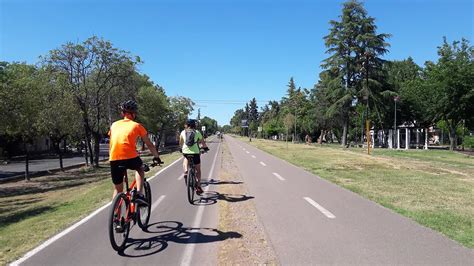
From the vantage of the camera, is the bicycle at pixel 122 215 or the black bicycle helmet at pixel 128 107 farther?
the black bicycle helmet at pixel 128 107

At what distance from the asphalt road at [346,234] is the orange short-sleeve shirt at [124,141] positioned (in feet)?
8.90

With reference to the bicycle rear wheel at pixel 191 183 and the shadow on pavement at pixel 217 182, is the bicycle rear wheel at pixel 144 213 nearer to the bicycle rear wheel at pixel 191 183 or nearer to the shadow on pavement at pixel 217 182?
the bicycle rear wheel at pixel 191 183

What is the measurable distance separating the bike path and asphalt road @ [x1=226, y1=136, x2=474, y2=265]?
1129 mm

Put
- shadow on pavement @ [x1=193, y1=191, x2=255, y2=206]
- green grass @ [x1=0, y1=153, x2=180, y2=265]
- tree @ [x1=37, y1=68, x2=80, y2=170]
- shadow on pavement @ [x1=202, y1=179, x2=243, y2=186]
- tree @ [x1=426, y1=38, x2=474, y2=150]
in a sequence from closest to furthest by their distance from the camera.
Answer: green grass @ [x1=0, y1=153, x2=180, y2=265]
shadow on pavement @ [x1=193, y1=191, x2=255, y2=206]
shadow on pavement @ [x1=202, y1=179, x2=243, y2=186]
tree @ [x1=37, y1=68, x2=80, y2=170]
tree @ [x1=426, y1=38, x2=474, y2=150]

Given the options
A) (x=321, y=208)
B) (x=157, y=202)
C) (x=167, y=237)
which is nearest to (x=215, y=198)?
(x=157, y=202)

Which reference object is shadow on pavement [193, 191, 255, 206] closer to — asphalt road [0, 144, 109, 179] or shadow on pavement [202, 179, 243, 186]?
shadow on pavement [202, 179, 243, 186]

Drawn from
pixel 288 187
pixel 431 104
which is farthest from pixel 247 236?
pixel 431 104

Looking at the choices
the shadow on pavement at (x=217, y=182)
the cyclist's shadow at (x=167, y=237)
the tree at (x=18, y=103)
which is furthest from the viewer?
the tree at (x=18, y=103)

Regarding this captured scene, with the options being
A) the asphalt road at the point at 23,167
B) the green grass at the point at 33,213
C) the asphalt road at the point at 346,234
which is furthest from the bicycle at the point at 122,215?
the asphalt road at the point at 23,167

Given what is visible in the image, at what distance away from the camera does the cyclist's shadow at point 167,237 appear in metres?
6.78

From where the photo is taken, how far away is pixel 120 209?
6797 millimetres

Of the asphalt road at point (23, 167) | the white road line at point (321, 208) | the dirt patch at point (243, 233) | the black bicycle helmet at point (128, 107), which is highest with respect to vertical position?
the black bicycle helmet at point (128, 107)

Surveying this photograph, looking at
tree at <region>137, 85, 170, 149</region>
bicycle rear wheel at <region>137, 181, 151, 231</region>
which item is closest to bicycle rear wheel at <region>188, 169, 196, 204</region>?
bicycle rear wheel at <region>137, 181, 151, 231</region>

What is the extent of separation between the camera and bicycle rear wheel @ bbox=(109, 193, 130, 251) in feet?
21.3
